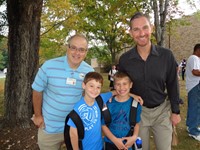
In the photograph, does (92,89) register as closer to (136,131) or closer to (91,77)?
(91,77)

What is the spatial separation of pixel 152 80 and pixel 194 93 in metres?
3.58

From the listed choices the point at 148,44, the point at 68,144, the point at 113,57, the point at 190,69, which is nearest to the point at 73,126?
the point at 68,144

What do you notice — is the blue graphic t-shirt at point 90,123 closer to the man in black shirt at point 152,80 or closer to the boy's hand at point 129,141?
the boy's hand at point 129,141

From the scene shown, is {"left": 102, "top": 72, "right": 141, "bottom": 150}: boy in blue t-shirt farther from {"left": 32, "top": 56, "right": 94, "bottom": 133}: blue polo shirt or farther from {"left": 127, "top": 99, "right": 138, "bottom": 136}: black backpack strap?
{"left": 32, "top": 56, "right": 94, "bottom": 133}: blue polo shirt

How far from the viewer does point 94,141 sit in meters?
3.03

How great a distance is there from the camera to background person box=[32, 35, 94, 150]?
3156mm

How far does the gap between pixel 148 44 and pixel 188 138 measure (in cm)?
418

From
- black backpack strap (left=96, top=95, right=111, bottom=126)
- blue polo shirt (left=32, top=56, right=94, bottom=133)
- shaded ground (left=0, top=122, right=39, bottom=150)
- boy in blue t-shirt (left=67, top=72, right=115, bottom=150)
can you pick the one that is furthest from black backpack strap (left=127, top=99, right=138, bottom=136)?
shaded ground (left=0, top=122, right=39, bottom=150)

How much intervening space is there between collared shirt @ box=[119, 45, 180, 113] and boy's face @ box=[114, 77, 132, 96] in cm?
17

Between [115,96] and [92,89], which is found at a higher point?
[92,89]

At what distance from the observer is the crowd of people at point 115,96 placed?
3.07 metres

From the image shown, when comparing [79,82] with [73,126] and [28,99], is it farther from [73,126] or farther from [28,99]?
[28,99]

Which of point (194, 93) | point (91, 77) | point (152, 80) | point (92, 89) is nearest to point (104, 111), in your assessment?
point (92, 89)

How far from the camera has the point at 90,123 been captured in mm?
2977
